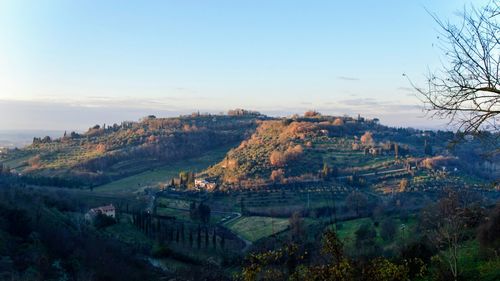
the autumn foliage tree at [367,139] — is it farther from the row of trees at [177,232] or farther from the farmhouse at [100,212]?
the farmhouse at [100,212]

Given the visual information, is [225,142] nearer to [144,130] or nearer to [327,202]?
[144,130]

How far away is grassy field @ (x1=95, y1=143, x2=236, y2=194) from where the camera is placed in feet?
300

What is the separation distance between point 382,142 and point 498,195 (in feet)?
167

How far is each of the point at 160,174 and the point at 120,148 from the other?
2579 centimetres

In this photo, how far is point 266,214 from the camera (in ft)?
215

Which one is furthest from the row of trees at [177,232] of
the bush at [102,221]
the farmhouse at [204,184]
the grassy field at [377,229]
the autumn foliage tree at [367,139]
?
the autumn foliage tree at [367,139]

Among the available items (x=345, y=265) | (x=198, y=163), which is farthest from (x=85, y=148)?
(x=345, y=265)

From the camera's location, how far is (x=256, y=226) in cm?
5834

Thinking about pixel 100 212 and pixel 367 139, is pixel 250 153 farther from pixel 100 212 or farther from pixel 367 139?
pixel 100 212

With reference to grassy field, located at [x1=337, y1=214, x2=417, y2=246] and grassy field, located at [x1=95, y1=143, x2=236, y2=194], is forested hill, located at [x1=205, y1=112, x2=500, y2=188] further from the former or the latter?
grassy field, located at [x1=337, y1=214, x2=417, y2=246]

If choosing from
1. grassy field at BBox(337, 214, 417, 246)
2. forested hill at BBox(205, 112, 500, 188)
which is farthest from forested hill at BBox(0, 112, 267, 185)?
grassy field at BBox(337, 214, 417, 246)

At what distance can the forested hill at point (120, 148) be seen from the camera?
10562 cm

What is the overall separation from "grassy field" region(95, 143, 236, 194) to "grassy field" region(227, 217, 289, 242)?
3266 centimetres

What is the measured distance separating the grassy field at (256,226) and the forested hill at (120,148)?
35.2m
